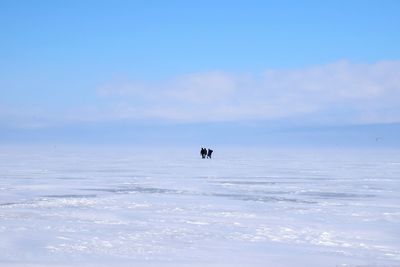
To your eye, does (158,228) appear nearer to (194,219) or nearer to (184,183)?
(194,219)

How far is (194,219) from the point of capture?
38.6 feet

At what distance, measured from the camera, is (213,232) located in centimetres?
1016

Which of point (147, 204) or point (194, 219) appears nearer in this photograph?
point (194, 219)

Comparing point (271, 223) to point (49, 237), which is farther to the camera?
point (271, 223)

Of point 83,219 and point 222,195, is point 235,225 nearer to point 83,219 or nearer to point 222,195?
point 83,219

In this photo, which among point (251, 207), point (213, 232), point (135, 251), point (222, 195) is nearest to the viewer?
point (135, 251)

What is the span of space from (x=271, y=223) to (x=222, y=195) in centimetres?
603

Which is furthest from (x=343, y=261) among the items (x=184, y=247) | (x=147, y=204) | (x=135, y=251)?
(x=147, y=204)

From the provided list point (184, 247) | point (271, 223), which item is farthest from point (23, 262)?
point (271, 223)

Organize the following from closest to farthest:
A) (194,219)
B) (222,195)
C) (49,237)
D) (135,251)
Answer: (135,251)
(49,237)
(194,219)
(222,195)

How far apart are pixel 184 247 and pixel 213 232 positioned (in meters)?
1.47

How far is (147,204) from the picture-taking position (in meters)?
14.6

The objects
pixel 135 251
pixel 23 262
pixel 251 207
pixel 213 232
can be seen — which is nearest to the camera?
pixel 23 262

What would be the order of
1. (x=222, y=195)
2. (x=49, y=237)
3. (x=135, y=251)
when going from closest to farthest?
1. (x=135, y=251)
2. (x=49, y=237)
3. (x=222, y=195)
